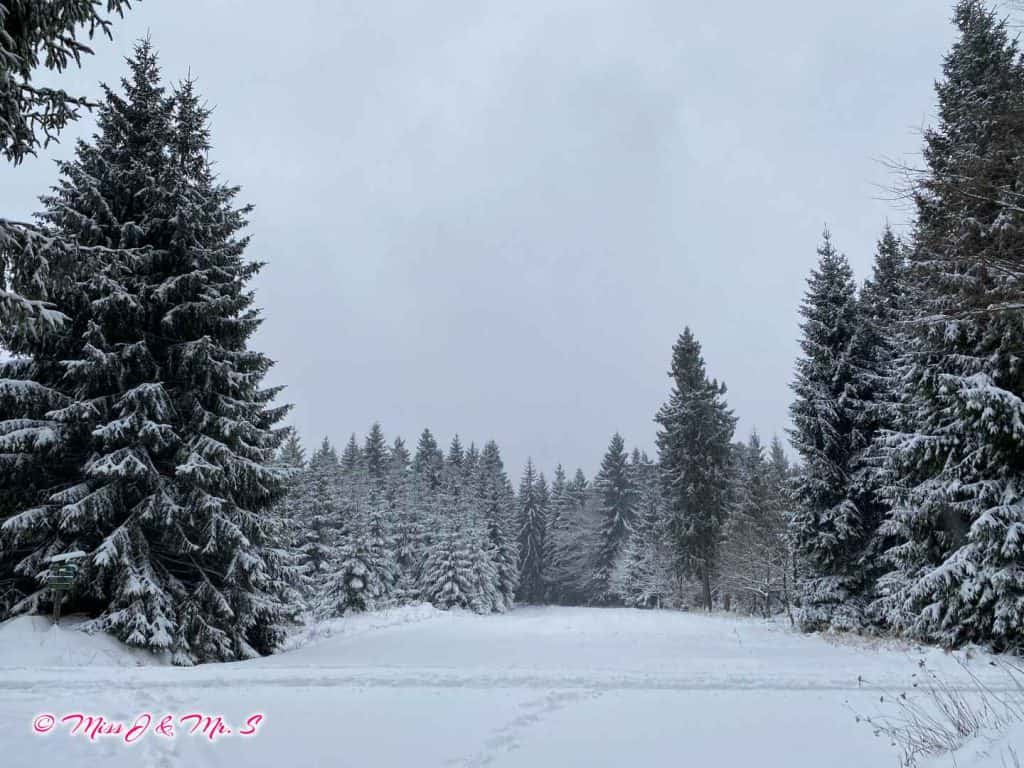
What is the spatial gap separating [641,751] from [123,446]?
12703 millimetres

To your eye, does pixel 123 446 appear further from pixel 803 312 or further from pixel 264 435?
pixel 803 312

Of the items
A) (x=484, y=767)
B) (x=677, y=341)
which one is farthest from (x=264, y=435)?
(x=677, y=341)

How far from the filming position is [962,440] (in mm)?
14344

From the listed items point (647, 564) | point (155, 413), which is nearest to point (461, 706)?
point (155, 413)

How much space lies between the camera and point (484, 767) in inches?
223

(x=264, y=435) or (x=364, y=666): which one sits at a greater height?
(x=264, y=435)

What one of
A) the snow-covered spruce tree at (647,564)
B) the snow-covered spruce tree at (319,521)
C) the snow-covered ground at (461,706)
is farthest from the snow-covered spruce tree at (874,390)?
the snow-covered spruce tree at (319,521)

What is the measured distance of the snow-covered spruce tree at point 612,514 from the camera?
60062mm

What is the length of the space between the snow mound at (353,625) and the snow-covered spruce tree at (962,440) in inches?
649

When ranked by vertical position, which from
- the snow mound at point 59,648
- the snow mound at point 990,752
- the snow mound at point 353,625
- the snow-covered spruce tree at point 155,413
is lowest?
the snow mound at point 353,625

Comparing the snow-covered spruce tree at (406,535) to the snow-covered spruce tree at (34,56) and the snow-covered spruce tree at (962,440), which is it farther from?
the snow-covered spruce tree at (34,56)

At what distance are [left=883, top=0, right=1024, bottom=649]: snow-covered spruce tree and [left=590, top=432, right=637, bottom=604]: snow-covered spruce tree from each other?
44.4m

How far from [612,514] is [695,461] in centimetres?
2187

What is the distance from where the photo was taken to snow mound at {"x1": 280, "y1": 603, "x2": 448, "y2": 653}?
19016 millimetres
